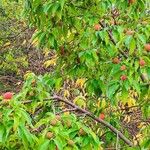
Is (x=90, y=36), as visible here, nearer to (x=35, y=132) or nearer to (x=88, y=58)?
(x=88, y=58)

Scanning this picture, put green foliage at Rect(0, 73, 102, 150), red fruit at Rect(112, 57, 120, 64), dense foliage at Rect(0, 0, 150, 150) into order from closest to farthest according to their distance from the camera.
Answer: green foliage at Rect(0, 73, 102, 150)
dense foliage at Rect(0, 0, 150, 150)
red fruit at Rect(112, 57, 120, 64)

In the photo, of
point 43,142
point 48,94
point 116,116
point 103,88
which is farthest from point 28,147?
point 116,116

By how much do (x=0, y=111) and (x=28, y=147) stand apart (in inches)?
7.6

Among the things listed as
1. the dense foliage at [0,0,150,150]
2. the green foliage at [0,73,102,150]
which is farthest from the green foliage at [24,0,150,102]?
the green foliage at [0,73,102,150]

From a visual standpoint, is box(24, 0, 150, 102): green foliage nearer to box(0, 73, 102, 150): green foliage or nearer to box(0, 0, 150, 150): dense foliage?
box(0, 0, 150, 150): dense foliage

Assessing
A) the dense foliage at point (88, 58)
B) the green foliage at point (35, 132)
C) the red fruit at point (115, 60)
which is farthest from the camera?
the red fruit at point (115, 60)

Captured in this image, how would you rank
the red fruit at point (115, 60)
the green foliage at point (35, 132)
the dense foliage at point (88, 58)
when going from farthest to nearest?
the red fruit at point (115, 60) → the dense foliage at point (88, 58) → the green foliage at point (35, 132)

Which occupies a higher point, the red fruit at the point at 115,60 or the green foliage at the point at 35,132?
the red fruit at the point at 115,60

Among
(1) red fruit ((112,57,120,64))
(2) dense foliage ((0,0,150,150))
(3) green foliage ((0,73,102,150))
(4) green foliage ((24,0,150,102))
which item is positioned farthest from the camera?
(1) red fruit ((112,57,120,64))

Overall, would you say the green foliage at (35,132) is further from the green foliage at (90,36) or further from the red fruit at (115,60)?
the red fruit at (115,60)

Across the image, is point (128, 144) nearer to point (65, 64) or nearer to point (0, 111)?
point (65, 64)

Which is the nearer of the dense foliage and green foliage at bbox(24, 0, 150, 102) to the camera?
the dense foliage

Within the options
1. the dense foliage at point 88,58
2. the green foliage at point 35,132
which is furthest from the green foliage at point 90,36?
the green foliage at point 35,132

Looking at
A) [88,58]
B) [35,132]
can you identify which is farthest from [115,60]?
[35,132]
